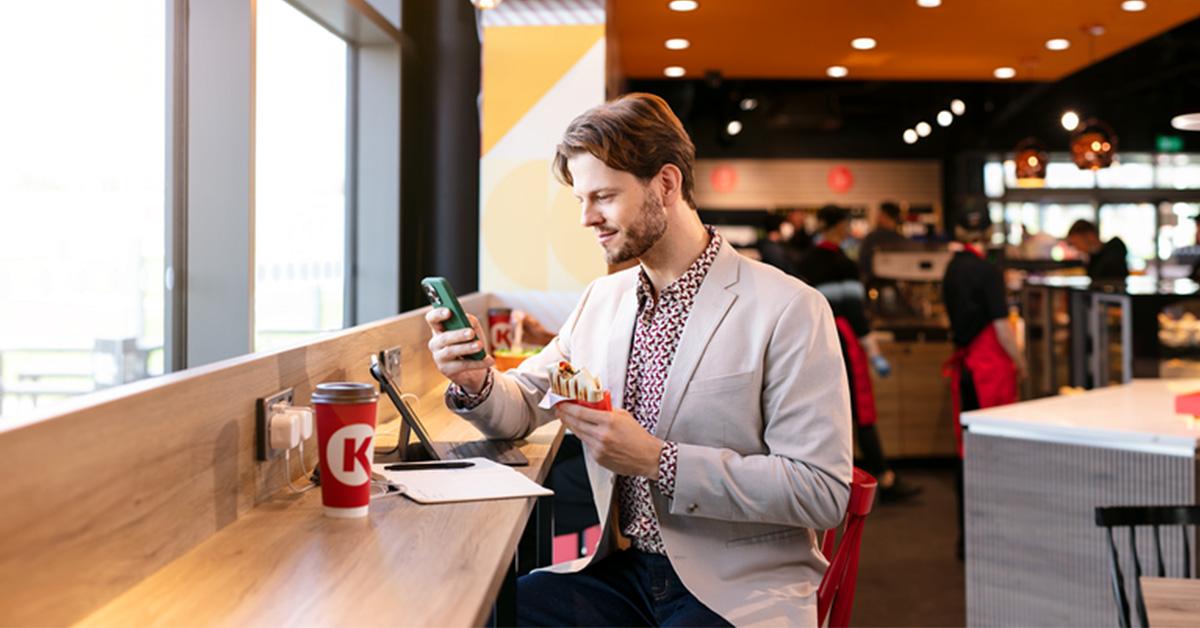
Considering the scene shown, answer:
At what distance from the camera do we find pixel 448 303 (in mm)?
2189

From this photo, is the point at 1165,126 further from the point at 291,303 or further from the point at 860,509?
Result: the point at 860,509

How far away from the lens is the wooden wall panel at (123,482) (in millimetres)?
1254

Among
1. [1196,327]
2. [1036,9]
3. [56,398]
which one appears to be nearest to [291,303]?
[56,398]

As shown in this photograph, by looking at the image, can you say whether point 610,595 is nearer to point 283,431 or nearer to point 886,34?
point 283,431

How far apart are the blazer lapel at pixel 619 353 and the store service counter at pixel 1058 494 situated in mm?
1982

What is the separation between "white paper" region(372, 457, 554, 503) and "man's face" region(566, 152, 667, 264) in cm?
46

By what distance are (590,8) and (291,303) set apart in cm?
187

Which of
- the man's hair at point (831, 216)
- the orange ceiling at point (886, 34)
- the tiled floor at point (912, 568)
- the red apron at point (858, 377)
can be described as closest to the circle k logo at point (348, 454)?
the tiled floor at point (912, 568)


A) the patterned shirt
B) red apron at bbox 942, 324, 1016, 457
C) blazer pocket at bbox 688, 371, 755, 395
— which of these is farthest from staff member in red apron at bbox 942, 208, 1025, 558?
blazer pocket at bbox 688, 371, 755, 395

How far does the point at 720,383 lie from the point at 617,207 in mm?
392

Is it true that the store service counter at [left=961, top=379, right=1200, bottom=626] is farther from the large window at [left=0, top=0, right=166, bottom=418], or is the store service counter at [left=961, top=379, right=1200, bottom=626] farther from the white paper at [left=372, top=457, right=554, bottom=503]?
the large window at [left=0, top=0, right=166, bottom=418]

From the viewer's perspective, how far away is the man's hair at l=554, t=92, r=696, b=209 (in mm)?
2172

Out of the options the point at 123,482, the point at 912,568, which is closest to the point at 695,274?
the point at 123,482

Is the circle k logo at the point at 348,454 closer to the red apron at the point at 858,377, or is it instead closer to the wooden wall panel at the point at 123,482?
the wooden wall panel at the point at 123,482
